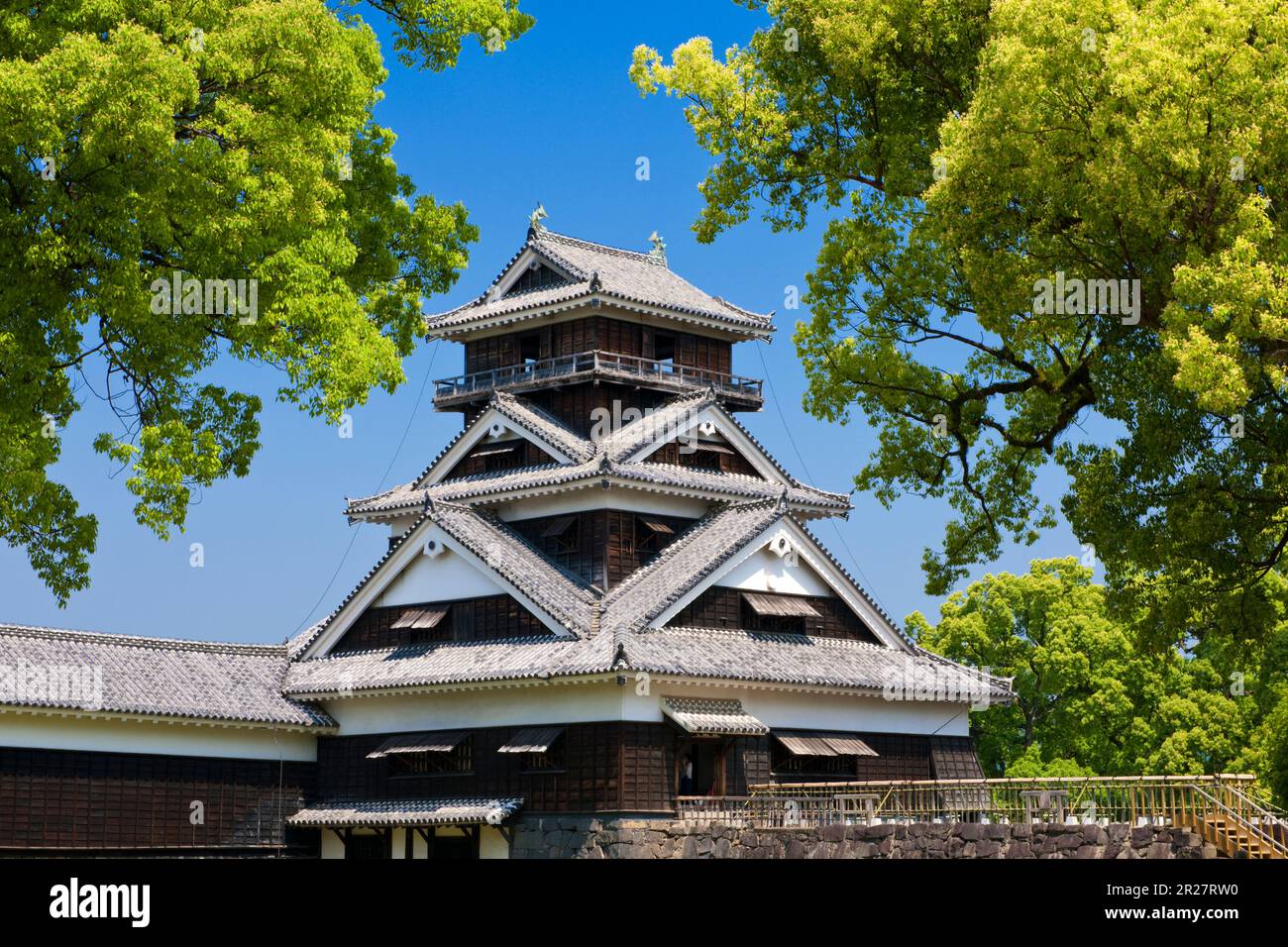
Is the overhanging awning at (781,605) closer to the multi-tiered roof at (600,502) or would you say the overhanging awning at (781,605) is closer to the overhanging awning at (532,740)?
the multi-tiered roof at (600,502)

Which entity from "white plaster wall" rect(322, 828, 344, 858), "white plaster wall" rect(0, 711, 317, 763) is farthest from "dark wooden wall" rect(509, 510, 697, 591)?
"white plaster wall" rect(322, 828, 344, 858)

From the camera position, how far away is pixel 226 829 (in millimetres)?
35250

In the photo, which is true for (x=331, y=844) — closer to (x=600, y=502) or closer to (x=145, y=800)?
(x=145, y=800)

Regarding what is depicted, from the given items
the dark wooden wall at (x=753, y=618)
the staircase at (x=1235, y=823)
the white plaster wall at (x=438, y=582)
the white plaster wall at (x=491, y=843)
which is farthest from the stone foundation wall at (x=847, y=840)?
the white plaster wall at (x=438, y=582)

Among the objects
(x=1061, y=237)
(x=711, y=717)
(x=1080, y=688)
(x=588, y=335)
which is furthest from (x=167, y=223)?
(x=1080, y=688)

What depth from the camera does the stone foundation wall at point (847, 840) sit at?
23.7 meters

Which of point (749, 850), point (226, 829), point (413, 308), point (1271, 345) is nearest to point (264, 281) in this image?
point (413, 308)

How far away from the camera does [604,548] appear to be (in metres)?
36.8

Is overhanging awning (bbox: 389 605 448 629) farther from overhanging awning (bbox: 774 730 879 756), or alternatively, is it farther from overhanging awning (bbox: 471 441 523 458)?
overhanging awning (bbox: 774 730 879 756)

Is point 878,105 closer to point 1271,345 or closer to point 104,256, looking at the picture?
point 1271,345

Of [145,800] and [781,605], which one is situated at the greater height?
[781,605]

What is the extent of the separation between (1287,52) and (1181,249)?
2945mm

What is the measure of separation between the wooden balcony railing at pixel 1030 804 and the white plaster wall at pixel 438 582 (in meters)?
7.62

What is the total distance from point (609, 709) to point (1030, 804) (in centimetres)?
937
